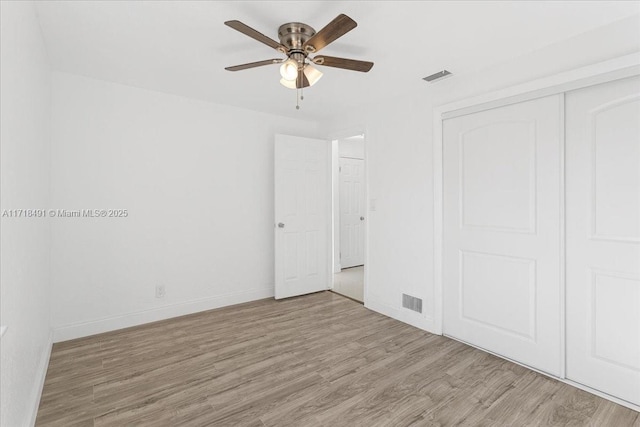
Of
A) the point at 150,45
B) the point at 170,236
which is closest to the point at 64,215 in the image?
the point at 170,236

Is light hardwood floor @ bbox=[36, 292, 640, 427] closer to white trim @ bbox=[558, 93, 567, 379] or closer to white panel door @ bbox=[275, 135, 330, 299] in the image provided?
white trim @ bbox=[558, 93, 567, 379]

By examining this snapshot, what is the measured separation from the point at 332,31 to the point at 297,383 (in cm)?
227

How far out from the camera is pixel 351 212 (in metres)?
5.80

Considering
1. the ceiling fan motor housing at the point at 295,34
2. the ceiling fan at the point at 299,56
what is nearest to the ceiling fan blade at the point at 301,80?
the ceiling fan at the point at 299,56

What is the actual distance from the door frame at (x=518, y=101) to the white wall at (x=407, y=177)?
55 mm

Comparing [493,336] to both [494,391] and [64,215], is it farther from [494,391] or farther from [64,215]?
[64,215]

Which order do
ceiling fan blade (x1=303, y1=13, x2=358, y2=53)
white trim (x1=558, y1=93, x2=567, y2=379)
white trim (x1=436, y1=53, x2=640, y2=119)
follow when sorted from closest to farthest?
ceiling fan blade (x1=303, y1=13, x2=358, y2=53), white trim (x1=436, y1=53, x2=640, y2=119), white trim (x1=558, y1=93, x2=567, y2=379)

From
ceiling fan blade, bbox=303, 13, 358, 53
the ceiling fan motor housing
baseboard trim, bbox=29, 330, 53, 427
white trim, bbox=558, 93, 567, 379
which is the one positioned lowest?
baseboard trim, bbox=29, 330, 53, 427

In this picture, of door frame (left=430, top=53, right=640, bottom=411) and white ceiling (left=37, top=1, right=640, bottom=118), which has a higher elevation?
white ceiling (left=37, top=1, right=640, bottom=118)

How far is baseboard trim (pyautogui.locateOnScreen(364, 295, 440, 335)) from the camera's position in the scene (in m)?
3.04

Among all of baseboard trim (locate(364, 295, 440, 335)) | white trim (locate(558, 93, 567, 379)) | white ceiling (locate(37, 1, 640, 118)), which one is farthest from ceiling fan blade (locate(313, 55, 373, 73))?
baseboard trim (locate(364, 295, 440, 335))

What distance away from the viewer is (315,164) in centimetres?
425

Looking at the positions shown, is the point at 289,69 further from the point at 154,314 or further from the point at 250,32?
the point at 154,314

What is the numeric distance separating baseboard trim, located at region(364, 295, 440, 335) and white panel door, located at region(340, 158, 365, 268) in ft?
6.71
